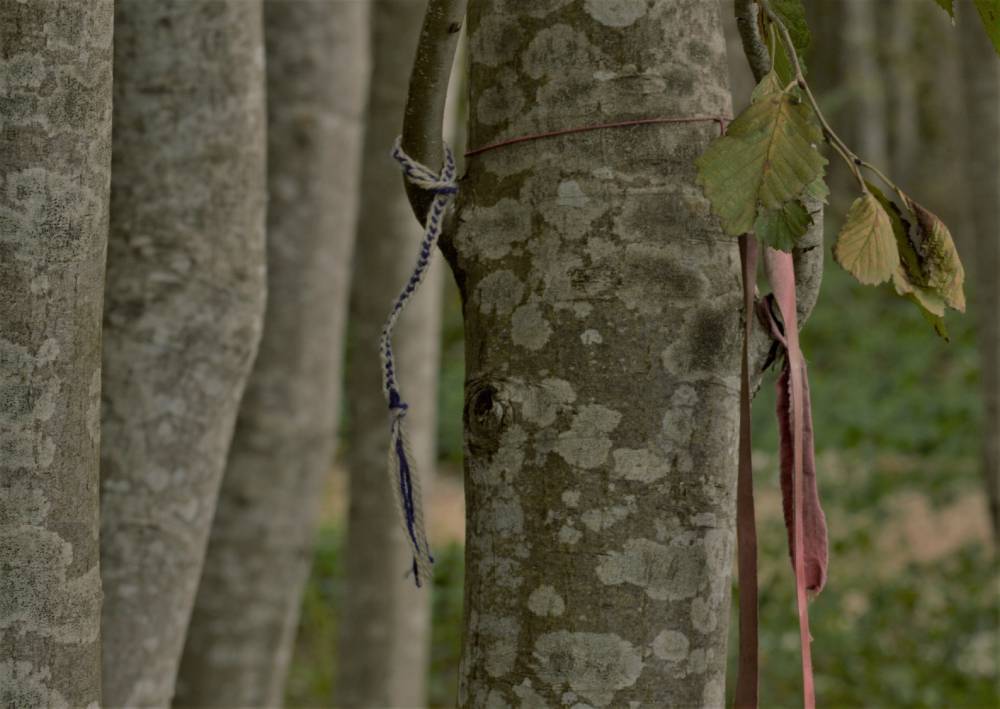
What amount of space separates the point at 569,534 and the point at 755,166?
44cm

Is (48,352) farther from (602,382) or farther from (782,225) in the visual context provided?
(782,225)

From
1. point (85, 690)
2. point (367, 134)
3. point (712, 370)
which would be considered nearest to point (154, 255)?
point (85, 690)

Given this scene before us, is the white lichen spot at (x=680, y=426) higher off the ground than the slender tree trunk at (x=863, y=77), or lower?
lower

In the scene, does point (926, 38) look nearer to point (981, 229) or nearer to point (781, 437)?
point (981, 229)

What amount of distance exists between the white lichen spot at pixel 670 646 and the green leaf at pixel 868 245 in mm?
432

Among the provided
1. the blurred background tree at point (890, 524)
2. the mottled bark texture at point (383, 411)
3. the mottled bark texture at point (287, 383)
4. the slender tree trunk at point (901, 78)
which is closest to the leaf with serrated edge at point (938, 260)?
the blurred background tree at point (890, 524)

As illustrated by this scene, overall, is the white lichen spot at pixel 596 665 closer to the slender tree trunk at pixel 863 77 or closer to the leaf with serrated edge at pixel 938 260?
the leaf with serrated edge at pixel 938 260

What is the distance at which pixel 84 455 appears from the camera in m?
1.28

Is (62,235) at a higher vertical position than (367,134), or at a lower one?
lower

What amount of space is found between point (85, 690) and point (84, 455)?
0.26 m

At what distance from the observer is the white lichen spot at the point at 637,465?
4.24 feet

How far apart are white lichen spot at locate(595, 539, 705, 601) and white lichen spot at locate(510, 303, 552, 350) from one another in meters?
0.24

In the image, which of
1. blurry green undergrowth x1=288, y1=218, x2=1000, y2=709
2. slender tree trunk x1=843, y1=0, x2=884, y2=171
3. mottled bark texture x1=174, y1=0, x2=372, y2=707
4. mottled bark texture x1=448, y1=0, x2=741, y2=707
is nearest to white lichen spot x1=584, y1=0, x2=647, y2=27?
mottled bark texture x1=448, y1=0, x2=741, y2=707

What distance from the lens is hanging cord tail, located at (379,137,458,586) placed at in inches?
56.8
